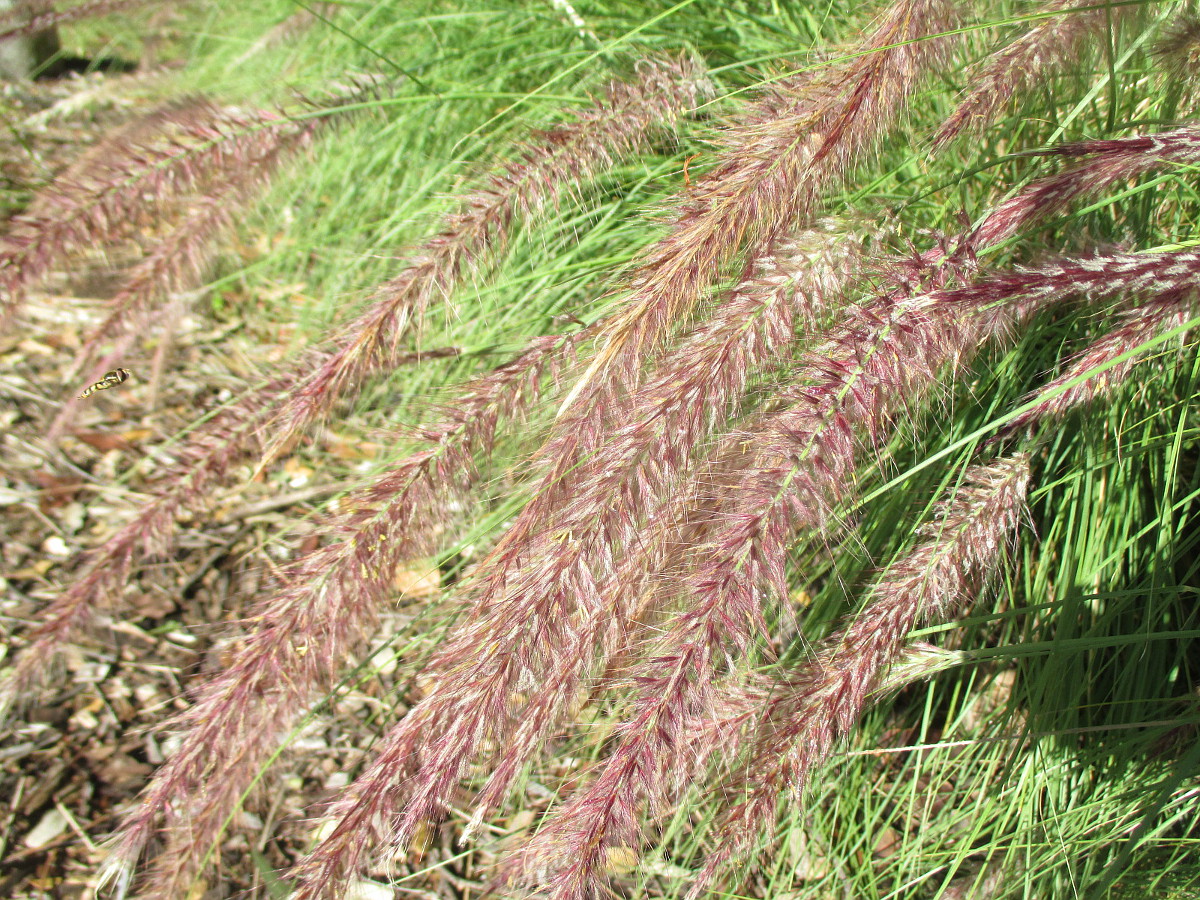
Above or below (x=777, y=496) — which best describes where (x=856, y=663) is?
below

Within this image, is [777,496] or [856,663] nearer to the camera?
[777,496]

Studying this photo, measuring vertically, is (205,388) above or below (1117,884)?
above

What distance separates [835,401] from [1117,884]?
3.22ft

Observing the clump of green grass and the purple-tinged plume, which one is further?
the purple-tinged plume

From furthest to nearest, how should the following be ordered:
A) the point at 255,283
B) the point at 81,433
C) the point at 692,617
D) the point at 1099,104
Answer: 1. the point at 255,283
2. the point at 81,433
3. the point at 1099,104
4. the point at 692,617

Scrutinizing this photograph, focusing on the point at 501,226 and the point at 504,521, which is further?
the point at 504,521

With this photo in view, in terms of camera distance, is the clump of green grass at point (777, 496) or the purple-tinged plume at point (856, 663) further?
the purple-tinged plume at point (856, 663)

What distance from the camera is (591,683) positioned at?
4.40 feet

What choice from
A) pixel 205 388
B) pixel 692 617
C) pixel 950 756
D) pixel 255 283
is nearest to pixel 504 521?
pixel 692 617

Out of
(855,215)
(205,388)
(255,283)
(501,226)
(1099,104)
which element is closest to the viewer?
(855,215)

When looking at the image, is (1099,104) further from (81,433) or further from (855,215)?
(81,433)

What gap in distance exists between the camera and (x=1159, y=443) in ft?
5.09

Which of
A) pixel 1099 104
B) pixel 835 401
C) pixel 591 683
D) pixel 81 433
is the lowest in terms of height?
pixel 591 683

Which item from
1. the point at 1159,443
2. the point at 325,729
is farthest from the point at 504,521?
the point at 1159,443
